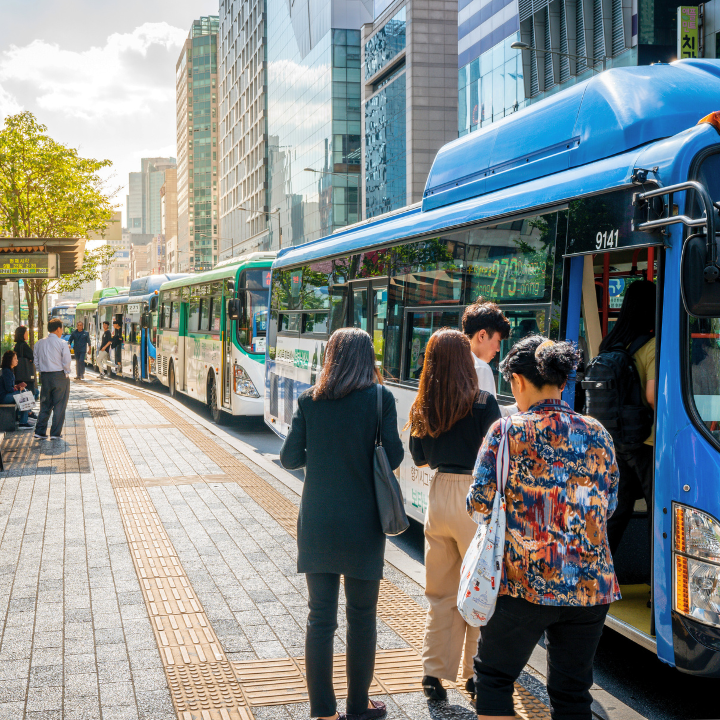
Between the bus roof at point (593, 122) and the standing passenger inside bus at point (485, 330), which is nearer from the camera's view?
the standing passenger inside bus at point (485, 330)

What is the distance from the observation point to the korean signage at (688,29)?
27.0m

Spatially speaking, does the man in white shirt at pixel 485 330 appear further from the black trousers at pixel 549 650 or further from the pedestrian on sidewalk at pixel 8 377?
the pedestrian on sidewalk at pixel 8 377

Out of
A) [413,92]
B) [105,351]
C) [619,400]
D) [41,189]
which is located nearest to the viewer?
[619,400]

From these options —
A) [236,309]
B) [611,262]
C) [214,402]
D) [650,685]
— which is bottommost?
[650,685]

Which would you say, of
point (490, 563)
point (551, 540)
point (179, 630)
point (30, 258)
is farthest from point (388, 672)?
point (30, 258)

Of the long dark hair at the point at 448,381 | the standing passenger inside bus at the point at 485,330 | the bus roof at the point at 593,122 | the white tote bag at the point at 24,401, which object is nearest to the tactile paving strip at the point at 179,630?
the long dark hair at the point at 448,381

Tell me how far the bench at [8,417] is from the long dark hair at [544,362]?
11662 mm

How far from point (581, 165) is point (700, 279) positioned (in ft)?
6.07

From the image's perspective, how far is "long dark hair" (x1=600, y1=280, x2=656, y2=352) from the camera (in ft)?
14.5

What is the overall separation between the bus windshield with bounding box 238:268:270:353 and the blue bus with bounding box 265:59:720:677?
22.5 feet

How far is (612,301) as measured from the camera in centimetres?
547

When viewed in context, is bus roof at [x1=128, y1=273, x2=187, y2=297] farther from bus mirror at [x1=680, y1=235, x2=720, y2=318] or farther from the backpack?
bus mirror at [x1=680, y1=235, x2=720, y2=318]

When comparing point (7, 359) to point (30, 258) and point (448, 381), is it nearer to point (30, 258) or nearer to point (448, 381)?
point (30, 258)

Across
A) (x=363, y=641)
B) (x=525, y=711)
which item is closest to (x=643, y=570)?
(x=525, y=711)
